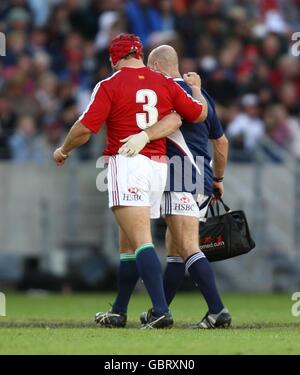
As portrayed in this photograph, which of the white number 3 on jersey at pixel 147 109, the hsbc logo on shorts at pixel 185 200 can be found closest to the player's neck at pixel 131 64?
the white number 3 on jersey at pixel 147 109

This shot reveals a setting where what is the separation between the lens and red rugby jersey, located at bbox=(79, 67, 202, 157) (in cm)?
1058

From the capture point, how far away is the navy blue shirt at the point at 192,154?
11039mm

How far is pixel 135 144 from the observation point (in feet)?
34.6

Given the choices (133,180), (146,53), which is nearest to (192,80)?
(133,180)

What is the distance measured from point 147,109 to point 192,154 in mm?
657

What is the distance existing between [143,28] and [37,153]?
3.15 meters

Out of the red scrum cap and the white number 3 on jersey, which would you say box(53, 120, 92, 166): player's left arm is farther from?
the red scrum cap

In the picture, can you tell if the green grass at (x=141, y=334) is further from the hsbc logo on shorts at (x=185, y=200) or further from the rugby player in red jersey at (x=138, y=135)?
the hsbc logo on shorts at (x=185, y=200)

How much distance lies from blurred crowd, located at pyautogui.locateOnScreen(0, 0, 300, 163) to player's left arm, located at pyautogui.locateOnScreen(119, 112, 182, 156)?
9.18 m

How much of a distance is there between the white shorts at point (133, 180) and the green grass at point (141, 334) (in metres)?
1.07

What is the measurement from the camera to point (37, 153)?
65.5ft

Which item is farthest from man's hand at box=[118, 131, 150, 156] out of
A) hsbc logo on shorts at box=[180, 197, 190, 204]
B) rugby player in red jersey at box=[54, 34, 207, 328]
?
hsbc logo on shorts at box=[180, 197, 190, 204]

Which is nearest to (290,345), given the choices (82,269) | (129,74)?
(129,74)
